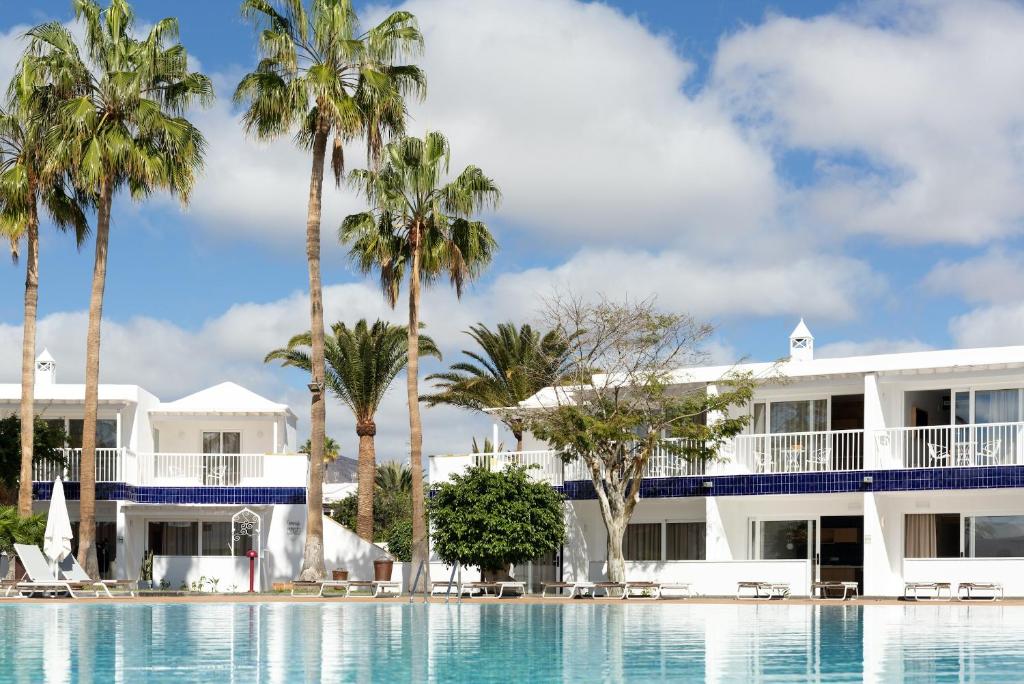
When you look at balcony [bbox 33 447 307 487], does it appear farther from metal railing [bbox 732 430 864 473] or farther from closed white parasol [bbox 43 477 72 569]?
metal railing [bbox 732 430 864 473]

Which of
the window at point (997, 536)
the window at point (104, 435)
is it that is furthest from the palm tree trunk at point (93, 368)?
the window at point (997, 536)

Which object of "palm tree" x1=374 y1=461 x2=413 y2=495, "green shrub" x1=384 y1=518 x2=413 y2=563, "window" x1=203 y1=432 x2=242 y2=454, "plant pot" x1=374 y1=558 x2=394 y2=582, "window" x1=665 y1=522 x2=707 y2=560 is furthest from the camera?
"palm tree" x1=374 y1=461 x2=413 y2=495

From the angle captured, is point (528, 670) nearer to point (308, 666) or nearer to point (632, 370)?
point (308, 666)

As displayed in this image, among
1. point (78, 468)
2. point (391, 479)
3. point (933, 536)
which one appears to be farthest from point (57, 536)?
point (391, 479)

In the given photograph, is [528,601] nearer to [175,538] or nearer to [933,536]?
[933,536]

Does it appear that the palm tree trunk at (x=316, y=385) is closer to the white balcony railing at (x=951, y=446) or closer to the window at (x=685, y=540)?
the window at (x=685, y=540)

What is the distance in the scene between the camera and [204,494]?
40.0 metres

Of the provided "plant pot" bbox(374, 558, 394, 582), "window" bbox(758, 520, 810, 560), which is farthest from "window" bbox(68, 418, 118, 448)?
"window" bbox(758, 520, 810, 560)

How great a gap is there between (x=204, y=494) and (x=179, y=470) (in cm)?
152

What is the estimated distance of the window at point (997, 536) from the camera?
Result: 108 feet

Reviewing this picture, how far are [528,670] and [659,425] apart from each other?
1927cm

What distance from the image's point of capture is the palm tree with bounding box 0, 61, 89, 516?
3612 cm

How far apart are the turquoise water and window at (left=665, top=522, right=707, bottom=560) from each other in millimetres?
9490

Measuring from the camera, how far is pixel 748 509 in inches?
1403
